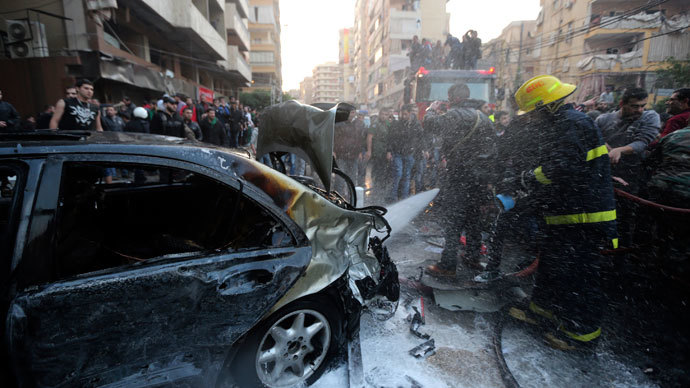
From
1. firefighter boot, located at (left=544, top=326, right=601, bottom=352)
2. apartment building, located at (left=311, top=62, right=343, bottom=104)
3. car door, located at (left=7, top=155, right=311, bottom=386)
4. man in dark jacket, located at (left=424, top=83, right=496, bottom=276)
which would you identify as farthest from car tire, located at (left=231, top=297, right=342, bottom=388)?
apartment building, located at (left=311, top=62, right=343, bottom=104)

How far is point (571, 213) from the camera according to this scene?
2.51 metres

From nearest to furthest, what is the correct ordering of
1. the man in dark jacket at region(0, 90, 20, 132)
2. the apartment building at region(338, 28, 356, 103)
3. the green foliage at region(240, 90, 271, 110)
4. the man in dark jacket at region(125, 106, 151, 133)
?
the man in dark jacket at region(0, 90, 20, 132) < the man in dark jacket at region(125, 106, 151, 133) < the green foliage at region(240, 90, 271, 110) < the apartment building at region(338, 28, 356, 103)

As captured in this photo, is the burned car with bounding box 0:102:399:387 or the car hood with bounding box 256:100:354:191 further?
the car hood with bounding box 256:100:354:191

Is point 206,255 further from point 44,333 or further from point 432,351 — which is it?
point 432,351

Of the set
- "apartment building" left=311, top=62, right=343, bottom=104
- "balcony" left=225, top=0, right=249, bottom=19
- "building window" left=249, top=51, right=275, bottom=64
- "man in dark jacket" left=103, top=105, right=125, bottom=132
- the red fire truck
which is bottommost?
"man in dark jacket" left=103, top=105, right=125, bottom=132

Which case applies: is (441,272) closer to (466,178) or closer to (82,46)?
(466,178)

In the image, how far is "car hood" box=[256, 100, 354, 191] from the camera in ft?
8.21

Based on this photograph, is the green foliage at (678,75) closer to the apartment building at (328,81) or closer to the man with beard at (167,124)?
the man with beard at (167,124)

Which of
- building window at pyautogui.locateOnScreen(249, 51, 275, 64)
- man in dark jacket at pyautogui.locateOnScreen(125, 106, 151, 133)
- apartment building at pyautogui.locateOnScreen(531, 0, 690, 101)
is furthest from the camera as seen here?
building window at pyautogui.locateOnScreen(249, 51, 275, 64)

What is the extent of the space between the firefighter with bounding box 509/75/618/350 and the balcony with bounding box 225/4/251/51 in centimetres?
2741

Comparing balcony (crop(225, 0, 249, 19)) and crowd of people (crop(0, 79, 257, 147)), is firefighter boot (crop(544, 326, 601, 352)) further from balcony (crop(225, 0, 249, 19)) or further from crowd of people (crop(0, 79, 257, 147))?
balcony (crop(225, 0, 249, 19))

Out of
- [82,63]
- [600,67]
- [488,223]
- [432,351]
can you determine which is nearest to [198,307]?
[432,351]

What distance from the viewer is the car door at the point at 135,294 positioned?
1409 mm

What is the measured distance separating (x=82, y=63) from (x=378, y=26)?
164 ft
